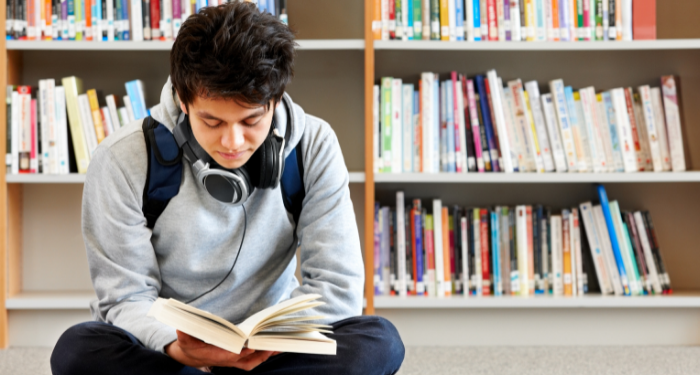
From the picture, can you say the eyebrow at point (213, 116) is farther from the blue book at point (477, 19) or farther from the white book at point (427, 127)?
the blue book at point (477, 19)

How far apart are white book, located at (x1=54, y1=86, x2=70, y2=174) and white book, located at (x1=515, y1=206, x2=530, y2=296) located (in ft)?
4.47

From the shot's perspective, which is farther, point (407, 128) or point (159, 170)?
point (407, 128)

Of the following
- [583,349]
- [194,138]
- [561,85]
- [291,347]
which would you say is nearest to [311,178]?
[194,138]

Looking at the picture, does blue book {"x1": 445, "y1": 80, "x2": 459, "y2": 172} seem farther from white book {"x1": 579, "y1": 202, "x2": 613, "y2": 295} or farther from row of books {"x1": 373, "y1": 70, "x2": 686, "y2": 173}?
white book {"x1": 579, "y1": 202, "x2": 613, "y2": 295}

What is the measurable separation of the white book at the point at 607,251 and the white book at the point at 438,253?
0.48 m

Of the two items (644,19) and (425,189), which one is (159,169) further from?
(644,19)

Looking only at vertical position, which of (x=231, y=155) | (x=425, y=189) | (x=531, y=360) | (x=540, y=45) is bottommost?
(x=531, y=360)

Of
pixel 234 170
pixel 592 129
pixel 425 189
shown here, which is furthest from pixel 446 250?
pixel 234 170

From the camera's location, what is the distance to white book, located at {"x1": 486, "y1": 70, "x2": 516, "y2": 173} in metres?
1.91

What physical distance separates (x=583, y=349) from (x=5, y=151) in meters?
1.82

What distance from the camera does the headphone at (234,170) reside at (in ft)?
3.64

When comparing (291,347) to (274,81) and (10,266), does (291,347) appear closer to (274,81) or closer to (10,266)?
(274,81)

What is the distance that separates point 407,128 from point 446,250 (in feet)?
A: 1.28

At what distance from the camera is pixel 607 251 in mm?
1970
